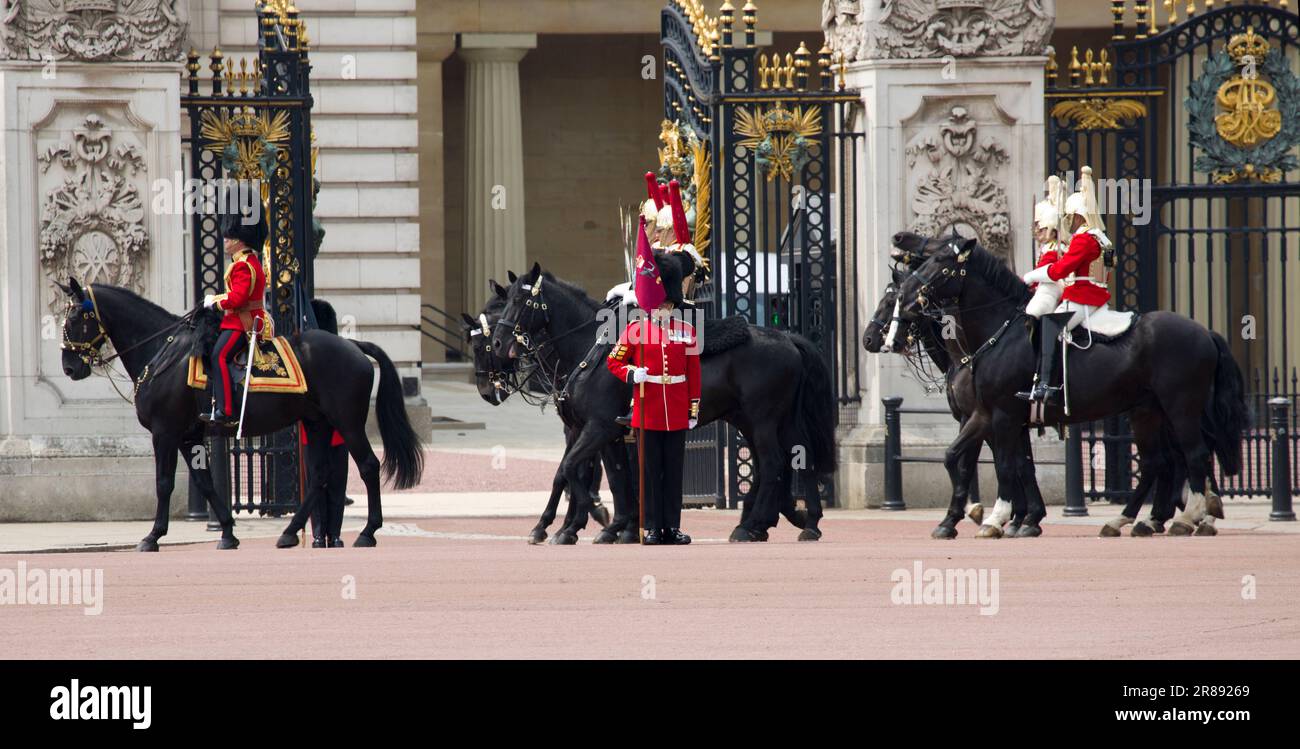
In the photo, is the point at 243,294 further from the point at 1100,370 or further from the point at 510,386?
the point at 1100,370

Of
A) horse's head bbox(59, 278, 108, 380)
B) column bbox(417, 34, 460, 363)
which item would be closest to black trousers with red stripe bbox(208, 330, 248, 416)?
horse's head bbox(59, 278, 108, 380)

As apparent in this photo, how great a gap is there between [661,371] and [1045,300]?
2.71m

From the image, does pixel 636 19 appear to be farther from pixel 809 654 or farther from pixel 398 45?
pixel 809 654

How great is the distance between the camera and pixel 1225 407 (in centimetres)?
1488

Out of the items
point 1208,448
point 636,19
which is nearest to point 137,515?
point 1208,448

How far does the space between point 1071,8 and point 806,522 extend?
76.2 ft

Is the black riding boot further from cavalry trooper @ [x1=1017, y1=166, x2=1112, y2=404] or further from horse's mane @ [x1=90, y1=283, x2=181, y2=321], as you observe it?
horse's mane @ [x1=90, y1=283, x2=181, y2=321]

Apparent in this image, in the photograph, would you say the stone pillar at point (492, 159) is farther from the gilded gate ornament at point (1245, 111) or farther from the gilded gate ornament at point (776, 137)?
the gilded gate ornament at point (1245, 111)

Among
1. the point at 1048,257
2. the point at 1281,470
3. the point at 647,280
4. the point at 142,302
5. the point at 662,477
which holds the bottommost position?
the point at 1281,470

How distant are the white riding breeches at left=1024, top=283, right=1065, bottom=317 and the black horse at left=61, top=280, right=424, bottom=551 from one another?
432 cm

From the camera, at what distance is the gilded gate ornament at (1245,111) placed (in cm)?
1816

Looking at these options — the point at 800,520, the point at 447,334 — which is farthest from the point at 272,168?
the point at 447,334

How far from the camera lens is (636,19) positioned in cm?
Result: 3634

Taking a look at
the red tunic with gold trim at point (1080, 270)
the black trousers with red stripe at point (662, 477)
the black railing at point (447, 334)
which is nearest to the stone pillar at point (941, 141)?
the red tunic with gold trim at point (1080, 270)
